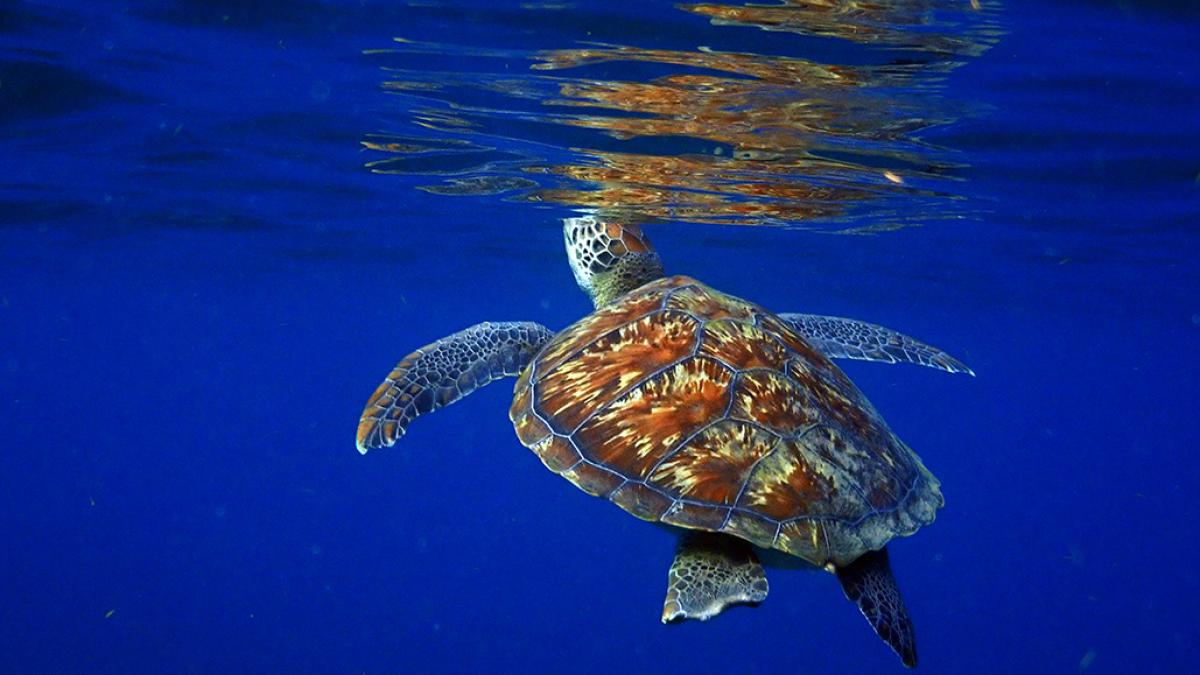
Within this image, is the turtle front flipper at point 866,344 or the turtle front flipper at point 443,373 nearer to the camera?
the turtle front flipper at point 443,373

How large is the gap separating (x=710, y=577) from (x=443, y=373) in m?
3.03

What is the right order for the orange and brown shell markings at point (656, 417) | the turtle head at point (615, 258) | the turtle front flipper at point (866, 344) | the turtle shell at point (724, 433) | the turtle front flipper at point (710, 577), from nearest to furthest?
the turtle front flipper at point (710, 577), the turtle shell at point (724, 433), the orange and brown shell markings at point (656, 417), the turtle front flipper at point (866, 344), the turtle head at point (615, 258)

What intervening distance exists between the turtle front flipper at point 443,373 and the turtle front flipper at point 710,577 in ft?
7.97

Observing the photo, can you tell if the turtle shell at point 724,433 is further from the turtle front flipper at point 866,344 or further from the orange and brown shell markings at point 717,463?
the turtle front flipper at point 866,344

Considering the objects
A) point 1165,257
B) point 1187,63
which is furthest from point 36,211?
point 1165,257

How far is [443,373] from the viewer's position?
21.5 feet

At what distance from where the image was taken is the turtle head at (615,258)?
8.78 meters

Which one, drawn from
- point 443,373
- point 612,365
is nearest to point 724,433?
point 612,365

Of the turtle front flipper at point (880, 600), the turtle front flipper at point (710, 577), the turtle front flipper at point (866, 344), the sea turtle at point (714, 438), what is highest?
the sea turtle at point (714, 438)

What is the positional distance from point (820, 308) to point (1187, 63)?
1010 inches

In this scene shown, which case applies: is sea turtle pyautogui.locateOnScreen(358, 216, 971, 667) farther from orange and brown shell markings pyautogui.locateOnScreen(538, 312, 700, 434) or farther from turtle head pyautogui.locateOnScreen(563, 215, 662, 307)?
turtle head pyautogui.locateOnScreen(563, 215, 662, 307)

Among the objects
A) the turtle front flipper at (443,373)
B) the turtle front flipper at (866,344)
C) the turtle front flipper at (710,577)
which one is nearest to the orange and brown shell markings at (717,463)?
the turtle front flipper at (710,577)

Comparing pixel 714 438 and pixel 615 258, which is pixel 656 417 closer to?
pixel 714 438

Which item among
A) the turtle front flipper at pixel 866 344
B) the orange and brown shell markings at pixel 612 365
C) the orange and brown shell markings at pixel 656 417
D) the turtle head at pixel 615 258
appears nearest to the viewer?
the orange and brown shell markings at pixel 656 417
